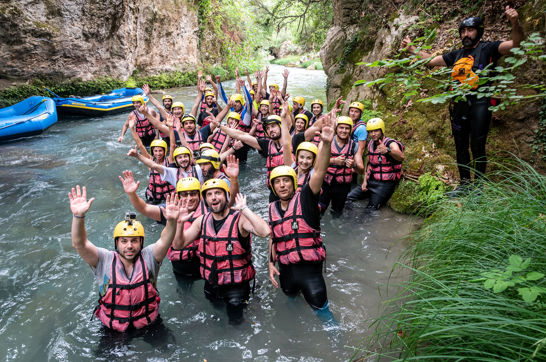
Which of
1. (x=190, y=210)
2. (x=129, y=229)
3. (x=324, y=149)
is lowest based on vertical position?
(x=190, y=210)

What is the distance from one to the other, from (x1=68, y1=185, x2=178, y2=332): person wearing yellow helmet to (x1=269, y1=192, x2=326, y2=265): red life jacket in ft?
4.10

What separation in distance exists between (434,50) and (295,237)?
6.47 m

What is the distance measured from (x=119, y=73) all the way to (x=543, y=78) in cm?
2199

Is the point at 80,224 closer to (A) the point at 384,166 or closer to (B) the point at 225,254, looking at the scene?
(B) the point at 225,254

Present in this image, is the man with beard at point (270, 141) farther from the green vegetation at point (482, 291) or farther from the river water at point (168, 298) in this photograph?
the green vegetation at point (482, 291)

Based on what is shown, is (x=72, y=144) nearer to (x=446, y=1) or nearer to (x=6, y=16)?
(x=6, y=16)

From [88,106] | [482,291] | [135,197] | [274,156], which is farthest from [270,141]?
[88,106]

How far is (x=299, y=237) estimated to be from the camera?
377 centimetres

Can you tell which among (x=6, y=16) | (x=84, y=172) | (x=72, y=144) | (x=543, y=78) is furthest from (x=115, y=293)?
(x=6, y=16)

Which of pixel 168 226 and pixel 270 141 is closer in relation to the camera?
pixel 168 226

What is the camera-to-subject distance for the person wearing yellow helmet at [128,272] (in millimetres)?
3494

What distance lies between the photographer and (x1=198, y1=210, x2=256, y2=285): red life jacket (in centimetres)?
387

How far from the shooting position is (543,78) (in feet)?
17.1

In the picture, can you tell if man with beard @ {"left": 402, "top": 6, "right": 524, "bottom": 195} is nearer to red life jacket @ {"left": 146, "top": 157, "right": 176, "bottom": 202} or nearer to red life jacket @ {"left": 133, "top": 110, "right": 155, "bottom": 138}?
red life jacket @ {"left": 146, "top": 157, "right": 176, "bottom": 202}
